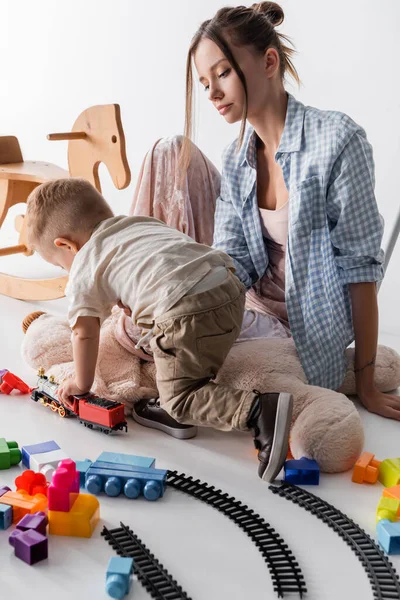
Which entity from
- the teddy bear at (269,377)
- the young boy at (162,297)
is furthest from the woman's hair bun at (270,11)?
the teddy bear at (269,377)

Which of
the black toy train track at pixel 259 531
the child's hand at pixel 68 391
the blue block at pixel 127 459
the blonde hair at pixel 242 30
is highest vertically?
the blonde hair at pixel 242 30

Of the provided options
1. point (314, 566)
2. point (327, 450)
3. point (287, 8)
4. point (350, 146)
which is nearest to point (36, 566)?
point (314, 566)

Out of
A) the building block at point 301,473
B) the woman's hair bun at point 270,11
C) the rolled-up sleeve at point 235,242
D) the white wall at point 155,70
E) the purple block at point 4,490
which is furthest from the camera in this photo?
the white wall at point 155,70

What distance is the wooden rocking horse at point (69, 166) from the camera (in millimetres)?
2205

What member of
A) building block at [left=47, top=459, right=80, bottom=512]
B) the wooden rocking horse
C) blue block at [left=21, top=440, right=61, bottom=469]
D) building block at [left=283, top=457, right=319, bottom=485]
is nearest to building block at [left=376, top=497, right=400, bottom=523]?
building block at [left=283, top=457, right=319, bottom=485]

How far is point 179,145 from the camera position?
207 centimetres

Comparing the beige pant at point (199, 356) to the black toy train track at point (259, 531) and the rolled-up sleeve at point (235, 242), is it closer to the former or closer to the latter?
the black toy train track at point (259, 531)

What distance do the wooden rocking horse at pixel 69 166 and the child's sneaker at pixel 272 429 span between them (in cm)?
94

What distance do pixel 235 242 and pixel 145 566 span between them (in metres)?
0.97

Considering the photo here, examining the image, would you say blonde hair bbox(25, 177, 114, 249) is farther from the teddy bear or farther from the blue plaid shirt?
the blue plaid shirt

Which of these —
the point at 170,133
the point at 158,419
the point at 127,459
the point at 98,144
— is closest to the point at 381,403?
the point at 158,419

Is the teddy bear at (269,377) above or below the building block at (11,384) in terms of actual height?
above

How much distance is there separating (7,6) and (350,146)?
7.58 ft

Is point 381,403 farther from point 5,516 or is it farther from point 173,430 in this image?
point 5,516
